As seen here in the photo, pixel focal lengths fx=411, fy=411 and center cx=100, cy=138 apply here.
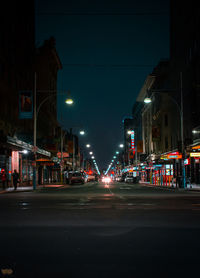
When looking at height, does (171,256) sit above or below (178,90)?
below

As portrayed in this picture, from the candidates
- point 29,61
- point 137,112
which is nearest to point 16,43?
point 29,61

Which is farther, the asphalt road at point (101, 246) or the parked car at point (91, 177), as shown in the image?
the parked car at point (91, 177)

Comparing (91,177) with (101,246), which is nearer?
(101,246)

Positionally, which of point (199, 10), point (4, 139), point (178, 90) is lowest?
point (4, 139)

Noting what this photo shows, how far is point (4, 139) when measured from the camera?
34.0 m

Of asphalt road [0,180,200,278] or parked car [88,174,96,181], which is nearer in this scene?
asphalt road [0,180,200,278]

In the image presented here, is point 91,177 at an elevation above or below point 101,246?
above

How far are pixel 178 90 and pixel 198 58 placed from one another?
10964mm

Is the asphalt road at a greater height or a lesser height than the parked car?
lesser

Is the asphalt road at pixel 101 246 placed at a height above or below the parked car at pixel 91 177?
below

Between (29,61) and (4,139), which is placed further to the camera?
(29,61)

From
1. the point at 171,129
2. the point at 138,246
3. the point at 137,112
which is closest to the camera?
the point at 138,246

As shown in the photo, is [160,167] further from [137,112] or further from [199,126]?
[137,112]

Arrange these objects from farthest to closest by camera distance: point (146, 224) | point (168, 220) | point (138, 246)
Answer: point (168, 220)
point (146, 224)
point (138, 246)
